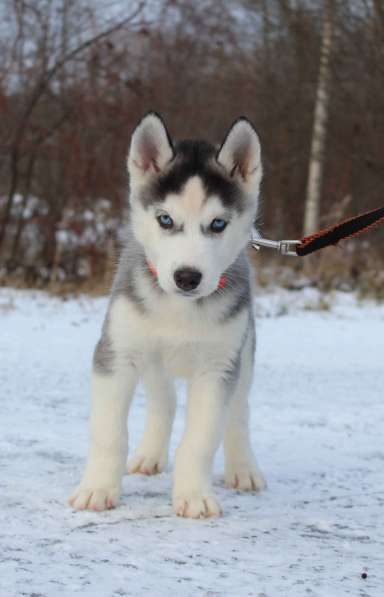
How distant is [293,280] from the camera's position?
12.3 m

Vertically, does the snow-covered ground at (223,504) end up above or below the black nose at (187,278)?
below

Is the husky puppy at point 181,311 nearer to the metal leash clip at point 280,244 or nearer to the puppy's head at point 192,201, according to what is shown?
the puppy's head at point 192,201

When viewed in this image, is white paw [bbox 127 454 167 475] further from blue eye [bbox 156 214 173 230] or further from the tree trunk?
the tree trunk

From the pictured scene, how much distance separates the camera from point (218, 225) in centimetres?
303

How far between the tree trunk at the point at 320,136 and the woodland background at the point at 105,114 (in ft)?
0.48

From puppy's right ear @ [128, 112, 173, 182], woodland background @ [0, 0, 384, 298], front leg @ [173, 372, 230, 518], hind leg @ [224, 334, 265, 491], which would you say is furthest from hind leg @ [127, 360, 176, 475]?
woodland background @ [0, 0, 384, 298]

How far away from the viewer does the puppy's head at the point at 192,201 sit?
2904 mm

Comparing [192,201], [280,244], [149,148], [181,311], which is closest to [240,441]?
[181,311]

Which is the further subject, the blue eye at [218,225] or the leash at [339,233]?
the leash at [339,233]

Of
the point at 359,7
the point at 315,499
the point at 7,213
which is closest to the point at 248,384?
the point at 315,499

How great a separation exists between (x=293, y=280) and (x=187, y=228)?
947cm

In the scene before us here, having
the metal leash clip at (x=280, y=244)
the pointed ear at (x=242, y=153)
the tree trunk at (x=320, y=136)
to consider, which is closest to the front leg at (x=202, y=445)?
the pointed ear at (x=242, y=153)

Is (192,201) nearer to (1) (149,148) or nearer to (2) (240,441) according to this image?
(1) (149,148)

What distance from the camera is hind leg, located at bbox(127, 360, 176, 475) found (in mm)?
3711
